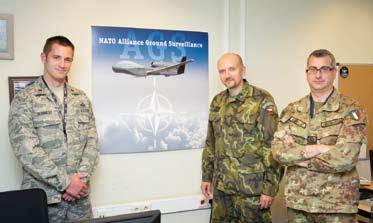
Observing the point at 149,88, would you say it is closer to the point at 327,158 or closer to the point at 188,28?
the point at 188,28

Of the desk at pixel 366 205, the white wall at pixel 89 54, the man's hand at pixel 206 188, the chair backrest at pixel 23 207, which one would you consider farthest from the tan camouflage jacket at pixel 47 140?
the desk at pixel 366 205

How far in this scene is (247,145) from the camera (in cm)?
264

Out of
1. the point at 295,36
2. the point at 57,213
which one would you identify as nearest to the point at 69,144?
the point at 57,213

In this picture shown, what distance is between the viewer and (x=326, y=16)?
355 cm

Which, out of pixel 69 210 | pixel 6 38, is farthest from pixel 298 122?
pixel 6 38

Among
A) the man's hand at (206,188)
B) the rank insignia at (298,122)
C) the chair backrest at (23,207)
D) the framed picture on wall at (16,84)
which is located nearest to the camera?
the chair backrest at (23,207)

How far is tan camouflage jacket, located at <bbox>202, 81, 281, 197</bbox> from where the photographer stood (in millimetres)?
2596

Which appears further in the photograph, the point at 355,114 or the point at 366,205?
the point at 366,205

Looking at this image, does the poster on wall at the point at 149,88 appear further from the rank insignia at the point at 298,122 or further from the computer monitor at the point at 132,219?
the computer monitor at the point at 132,219

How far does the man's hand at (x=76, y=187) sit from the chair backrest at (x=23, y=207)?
59cm

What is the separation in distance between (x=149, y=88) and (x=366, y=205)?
6.16ft

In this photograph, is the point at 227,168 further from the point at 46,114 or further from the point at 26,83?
the point at 26,83

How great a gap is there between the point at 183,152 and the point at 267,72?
3.60 feet

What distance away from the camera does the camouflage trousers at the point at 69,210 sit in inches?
88.7
